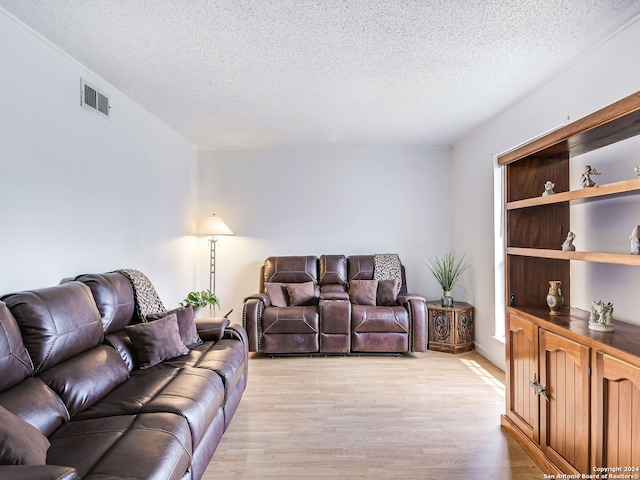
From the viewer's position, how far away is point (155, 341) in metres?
2.39

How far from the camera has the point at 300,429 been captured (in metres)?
2.47

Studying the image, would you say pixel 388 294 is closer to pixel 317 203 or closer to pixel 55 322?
pixel 317 203

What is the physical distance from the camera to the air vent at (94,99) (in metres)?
2.64

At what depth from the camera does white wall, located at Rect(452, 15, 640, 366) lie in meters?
2.13

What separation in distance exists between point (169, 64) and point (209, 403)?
2.29 metres

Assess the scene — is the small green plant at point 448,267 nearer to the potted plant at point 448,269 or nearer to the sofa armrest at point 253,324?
the potted plant at point 448,269

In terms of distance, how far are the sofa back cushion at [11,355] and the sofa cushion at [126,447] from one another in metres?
0.30

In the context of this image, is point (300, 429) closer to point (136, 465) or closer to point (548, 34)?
point (136, 465)

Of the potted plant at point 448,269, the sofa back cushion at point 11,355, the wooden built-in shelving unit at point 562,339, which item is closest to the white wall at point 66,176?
the sofa back cushion at point 11,355

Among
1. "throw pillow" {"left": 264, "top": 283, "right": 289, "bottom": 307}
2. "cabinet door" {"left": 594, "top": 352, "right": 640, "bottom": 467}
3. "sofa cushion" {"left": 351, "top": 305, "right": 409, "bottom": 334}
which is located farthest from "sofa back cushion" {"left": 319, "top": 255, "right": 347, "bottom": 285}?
"cabinet door" {"left": 594, "top": 352, "right": 640, "bottom": 467}

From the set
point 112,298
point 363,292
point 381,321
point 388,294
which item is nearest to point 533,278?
point 381,321

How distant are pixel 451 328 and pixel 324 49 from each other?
323 cm

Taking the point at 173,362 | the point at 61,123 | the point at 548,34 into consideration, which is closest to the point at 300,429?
the point at 173,362

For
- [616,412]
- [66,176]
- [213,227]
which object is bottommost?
[616,412]
